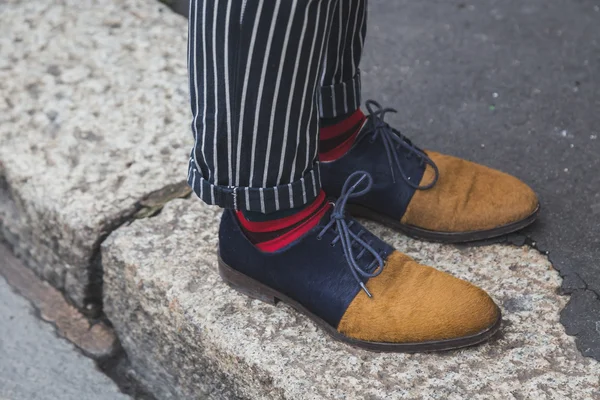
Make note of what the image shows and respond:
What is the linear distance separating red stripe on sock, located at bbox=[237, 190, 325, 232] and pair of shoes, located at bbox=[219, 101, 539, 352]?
0.02 metres

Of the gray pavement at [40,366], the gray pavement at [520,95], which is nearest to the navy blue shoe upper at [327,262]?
the gray pavement at [520,95]

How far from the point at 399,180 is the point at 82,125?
689 millimetres

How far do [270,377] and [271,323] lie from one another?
10cm

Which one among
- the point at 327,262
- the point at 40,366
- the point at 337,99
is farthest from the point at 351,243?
the point at 40,366

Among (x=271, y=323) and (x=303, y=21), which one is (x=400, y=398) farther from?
(x=303, y=21)

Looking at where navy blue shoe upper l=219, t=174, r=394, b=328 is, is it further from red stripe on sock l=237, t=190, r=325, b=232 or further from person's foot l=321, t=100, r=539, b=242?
person's foot l=321, t=100, r=539, b=242

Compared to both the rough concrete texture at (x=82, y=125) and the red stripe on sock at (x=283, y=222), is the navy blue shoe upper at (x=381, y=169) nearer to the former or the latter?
the red stripe on sock at (x=283, y=222)

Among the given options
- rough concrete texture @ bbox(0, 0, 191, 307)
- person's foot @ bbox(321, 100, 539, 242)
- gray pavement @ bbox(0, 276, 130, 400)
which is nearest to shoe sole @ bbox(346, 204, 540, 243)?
person's foot @ bbox(321, 100, 539, 242)

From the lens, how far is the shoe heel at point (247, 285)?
113 centimetres

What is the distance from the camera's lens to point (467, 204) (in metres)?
1.22

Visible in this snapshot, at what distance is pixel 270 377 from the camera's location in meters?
1.04

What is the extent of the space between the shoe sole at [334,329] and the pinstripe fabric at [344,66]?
290mm

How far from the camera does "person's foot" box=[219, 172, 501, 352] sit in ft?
3.36

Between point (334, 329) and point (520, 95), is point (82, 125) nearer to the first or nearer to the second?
point (334, 329)
